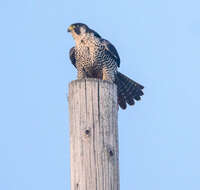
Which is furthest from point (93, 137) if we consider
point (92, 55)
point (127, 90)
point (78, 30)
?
point (127, 90)

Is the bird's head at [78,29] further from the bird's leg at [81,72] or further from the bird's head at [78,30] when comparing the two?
the bird's leg at [81,72]

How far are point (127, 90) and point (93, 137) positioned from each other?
3929 mm

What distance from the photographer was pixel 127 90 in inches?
301

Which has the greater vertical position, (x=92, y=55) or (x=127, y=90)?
(x=92, y=55)

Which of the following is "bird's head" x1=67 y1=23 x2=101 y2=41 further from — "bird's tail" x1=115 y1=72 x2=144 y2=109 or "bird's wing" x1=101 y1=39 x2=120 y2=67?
"bird's tail" x1=115 y1=72 x2=144 y2=109

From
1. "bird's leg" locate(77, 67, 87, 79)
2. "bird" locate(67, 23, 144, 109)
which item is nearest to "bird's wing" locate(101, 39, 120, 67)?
"bird" locate(67, 23, 144, 109)

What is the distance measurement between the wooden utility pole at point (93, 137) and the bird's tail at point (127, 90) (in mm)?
3632

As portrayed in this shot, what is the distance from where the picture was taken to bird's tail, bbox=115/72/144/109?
7.59 m

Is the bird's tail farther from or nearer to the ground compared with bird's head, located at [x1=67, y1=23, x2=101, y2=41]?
nearer to the ground

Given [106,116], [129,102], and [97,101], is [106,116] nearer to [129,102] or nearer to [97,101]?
[97,101]

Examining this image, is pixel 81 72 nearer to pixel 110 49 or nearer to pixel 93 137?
pixel 110 49

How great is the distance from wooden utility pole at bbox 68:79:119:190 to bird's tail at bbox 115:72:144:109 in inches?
143

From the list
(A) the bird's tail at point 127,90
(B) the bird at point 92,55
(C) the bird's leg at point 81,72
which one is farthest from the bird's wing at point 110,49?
(A) the bird's tail at point 127,90

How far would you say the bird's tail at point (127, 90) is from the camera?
299 inches
